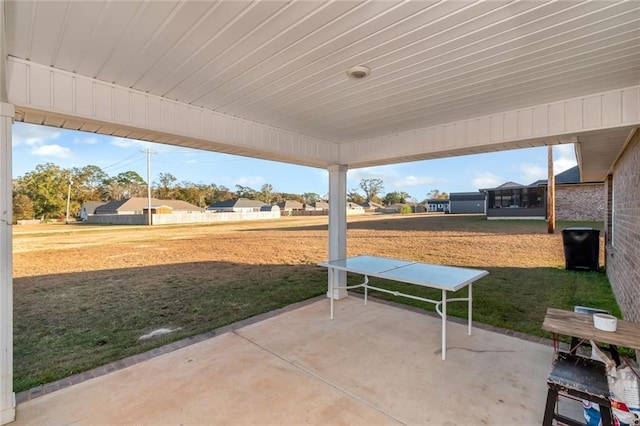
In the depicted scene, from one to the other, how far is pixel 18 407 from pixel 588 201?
2382cm

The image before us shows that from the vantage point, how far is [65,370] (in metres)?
2.95

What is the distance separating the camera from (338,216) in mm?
→ 5141

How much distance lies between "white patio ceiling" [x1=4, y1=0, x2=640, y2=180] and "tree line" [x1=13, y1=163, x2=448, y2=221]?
21.7m

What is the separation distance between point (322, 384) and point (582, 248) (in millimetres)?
7595

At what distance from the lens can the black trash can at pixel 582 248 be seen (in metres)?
6.88

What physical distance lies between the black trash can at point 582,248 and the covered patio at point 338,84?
3933 millimetres

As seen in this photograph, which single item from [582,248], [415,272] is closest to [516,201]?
[582,248]

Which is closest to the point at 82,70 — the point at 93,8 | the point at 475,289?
the point at 93,8

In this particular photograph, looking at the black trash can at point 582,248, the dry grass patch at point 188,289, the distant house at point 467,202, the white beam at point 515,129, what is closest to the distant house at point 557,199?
the dry grass patch at point 188,289

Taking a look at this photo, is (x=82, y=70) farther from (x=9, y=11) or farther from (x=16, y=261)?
(x=16, y=261)

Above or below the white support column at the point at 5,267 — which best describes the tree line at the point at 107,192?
above

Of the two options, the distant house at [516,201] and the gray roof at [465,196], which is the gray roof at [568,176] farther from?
the gray roof at [465,196]

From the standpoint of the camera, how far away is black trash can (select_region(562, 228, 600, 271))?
22.6 feet

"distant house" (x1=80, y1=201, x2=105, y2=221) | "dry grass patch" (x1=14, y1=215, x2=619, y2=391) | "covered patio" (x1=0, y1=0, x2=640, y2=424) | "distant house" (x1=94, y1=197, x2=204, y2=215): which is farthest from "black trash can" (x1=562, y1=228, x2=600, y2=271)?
"distant house" (x1=80, y1=201, x2=105, y2=221)
